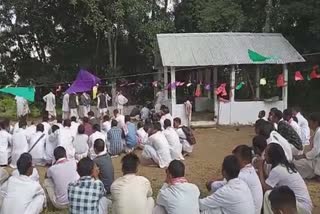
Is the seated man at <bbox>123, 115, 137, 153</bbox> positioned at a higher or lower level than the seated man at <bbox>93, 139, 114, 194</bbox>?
lower

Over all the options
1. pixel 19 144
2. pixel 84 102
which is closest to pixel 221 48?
pixel 84 102

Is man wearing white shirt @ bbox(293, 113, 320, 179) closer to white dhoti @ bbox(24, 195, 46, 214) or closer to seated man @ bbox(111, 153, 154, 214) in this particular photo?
seated man @ bbox(111, 153, 154, 214)

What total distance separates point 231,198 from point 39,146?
743 cm

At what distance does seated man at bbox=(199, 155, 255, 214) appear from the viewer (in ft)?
16.7

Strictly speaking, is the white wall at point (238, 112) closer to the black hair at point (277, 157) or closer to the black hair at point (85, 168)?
the black hair at point (277, 157)

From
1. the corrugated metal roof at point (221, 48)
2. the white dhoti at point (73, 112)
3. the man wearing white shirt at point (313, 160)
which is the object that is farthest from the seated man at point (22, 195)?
the white dhoti at point (73, 112)

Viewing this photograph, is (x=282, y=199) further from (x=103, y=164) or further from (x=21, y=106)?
(x=21, y=106)

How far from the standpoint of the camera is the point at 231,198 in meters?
5.10

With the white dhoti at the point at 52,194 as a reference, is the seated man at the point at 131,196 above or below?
above

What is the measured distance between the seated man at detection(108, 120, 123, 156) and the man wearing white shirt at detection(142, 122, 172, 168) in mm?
1234

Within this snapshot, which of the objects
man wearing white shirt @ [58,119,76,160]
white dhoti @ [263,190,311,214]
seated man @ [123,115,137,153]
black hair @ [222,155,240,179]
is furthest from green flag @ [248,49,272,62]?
black hair @ [222,155,240,179]

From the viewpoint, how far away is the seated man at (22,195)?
5441 millimetres

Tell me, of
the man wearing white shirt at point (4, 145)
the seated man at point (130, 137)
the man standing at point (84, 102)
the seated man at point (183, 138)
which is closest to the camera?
the man wearing white shirt at point (4, 145)

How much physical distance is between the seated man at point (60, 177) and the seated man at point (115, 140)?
490cm
